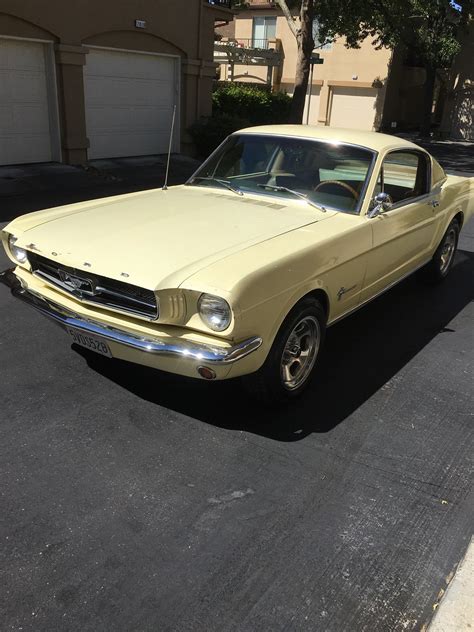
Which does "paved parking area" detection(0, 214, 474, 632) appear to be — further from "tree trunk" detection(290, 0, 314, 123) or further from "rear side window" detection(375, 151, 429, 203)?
Result: "tree trunk" detection(290, 0, 314, 123)

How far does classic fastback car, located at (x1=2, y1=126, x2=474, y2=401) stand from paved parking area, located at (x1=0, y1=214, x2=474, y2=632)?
1.42 ft

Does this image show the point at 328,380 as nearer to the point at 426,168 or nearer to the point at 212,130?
the point at 426,168

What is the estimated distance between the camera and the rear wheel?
5961mm

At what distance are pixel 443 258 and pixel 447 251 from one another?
12 centimetres

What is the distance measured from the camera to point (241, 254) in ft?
10.4

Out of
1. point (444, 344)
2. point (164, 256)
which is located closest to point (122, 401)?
point (164, 256)

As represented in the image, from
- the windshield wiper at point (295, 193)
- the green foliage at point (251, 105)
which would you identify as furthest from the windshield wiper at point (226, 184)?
the green foliage at point (251, 105)

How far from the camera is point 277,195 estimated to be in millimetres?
4332

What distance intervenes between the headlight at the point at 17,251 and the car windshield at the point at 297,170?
1.68m

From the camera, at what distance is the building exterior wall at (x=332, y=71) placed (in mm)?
27906

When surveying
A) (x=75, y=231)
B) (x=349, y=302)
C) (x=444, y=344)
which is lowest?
(x=444, y=344)

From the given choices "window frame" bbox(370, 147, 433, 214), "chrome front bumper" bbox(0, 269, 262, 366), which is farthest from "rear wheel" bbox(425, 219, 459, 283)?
"chrome front bumper" bbox(0, 269, 262, 366)

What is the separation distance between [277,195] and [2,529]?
2915 millimetres

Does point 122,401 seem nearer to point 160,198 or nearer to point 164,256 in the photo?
point 164,256
